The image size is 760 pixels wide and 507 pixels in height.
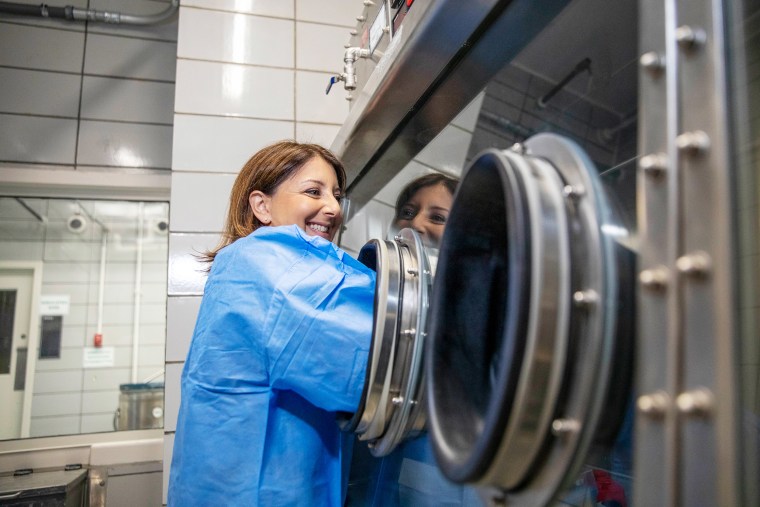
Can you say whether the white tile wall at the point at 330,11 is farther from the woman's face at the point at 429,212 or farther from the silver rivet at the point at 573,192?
the silver rivet at the point at 573,192

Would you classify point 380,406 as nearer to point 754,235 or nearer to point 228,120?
point 754,235

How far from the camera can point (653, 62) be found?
344mm

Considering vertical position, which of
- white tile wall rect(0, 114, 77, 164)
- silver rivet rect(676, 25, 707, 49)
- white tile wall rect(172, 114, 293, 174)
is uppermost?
white tile wall rect(0, 114, 77, 164)

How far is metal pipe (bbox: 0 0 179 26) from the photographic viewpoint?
229cm

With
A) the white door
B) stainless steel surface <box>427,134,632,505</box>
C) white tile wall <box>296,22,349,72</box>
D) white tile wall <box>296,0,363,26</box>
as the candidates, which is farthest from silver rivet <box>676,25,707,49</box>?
the white door

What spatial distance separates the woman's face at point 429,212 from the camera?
72cm

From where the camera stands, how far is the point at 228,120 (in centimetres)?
181

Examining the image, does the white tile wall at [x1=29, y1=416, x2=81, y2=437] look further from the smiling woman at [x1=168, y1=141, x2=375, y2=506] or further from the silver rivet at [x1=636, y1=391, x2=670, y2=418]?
the silver rivet at [x1=636, y1=391, x2=670, y2=418]

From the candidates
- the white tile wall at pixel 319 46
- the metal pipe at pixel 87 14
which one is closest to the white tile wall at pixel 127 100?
the metal pipe at pixel 87 14

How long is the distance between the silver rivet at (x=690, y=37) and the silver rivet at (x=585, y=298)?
0.57 ft

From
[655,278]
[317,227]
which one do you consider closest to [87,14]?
[317,227]

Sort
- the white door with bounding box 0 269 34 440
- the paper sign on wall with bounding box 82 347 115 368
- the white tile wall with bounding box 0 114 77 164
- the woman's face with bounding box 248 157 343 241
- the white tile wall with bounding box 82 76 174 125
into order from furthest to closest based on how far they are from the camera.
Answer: the paper sign on wall with bounding box 82 347 115 368 → the white door with bounding box 0 269 34 440 → the white tile wall with bounding box 82 76 174 125 → the white tile wall with bounding box 0 114 77 164 → the woman's face with bounding box 248 157 343 241

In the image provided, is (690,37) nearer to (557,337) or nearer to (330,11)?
(557,337)

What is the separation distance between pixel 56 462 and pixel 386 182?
1978 millimetres
